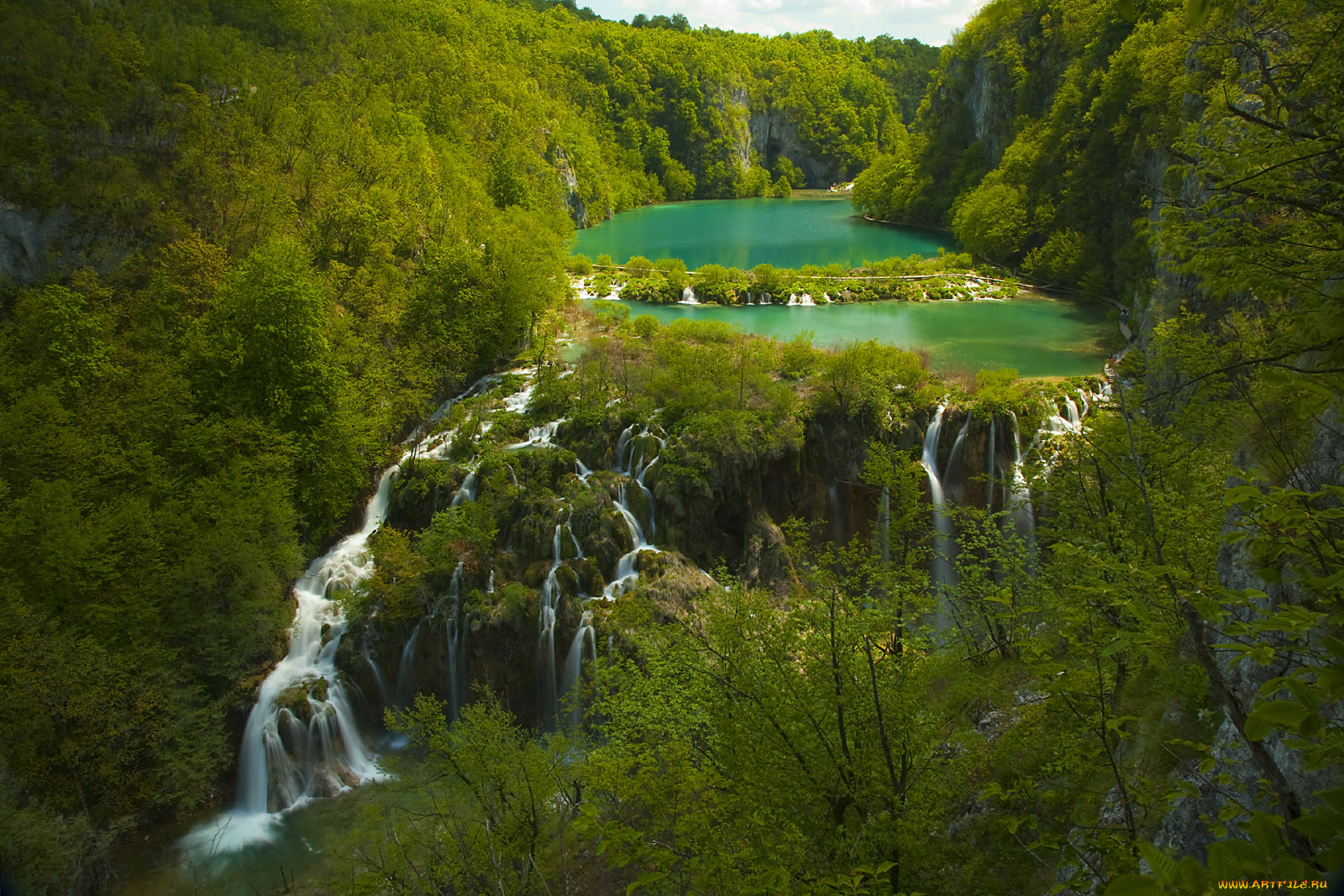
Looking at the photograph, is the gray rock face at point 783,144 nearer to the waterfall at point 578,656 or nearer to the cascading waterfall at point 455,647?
the cascading waterfall at point 455,647

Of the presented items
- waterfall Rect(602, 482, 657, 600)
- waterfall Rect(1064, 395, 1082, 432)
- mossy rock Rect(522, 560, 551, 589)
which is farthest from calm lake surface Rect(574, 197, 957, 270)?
mossy rock Rect(522, 560, 551, 589)

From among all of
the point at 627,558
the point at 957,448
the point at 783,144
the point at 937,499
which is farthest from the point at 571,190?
the point at 783,144

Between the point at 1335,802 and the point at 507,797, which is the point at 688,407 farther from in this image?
the point at 1335,802

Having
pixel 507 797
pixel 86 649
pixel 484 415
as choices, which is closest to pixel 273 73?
pixel 484 415

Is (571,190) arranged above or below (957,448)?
above

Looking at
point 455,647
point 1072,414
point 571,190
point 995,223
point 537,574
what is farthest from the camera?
point 571,190

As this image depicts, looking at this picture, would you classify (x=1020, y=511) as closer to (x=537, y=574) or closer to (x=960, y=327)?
(x=537, y=574)
